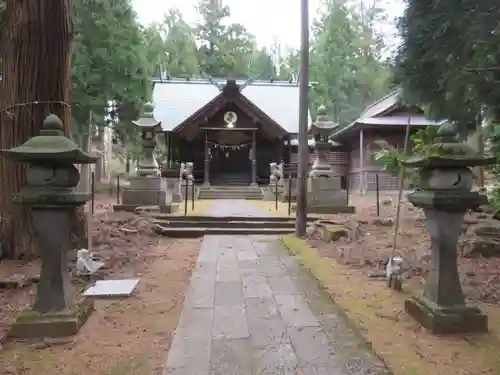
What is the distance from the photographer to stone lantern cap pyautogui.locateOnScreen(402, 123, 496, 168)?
335 cm

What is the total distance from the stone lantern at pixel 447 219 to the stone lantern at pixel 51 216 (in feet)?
9.16

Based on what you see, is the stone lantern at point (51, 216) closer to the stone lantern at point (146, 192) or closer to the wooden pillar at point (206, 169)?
the stone lantern at point (146, 192)

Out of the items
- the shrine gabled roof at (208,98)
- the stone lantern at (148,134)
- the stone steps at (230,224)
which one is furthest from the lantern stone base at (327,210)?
the shrine gabled roof at (208,98)

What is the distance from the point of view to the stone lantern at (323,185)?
11945 mm

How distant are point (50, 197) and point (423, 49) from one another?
5184mm

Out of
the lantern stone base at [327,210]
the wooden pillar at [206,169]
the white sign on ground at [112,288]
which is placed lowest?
the white sign on ground at [112,288]

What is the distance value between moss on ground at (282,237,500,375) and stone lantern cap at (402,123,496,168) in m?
1.31

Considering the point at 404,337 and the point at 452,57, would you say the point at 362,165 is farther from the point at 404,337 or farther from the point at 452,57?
the point at 404,337

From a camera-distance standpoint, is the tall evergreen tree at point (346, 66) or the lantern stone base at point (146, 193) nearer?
the lantern stone base at point (146, 193)

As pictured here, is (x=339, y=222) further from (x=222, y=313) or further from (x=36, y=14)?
(x=36, y=14)

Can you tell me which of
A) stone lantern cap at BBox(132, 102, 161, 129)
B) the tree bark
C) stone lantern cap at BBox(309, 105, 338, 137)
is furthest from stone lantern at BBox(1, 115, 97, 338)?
stone lantern cap at BBox(309, 105, 338, 137)

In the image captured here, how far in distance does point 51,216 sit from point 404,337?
2887 millimetres

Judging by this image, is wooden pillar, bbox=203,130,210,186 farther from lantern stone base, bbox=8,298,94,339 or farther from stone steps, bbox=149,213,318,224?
lantern stone base, bbox=8,298,94,339

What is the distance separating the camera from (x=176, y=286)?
494 centimetres
